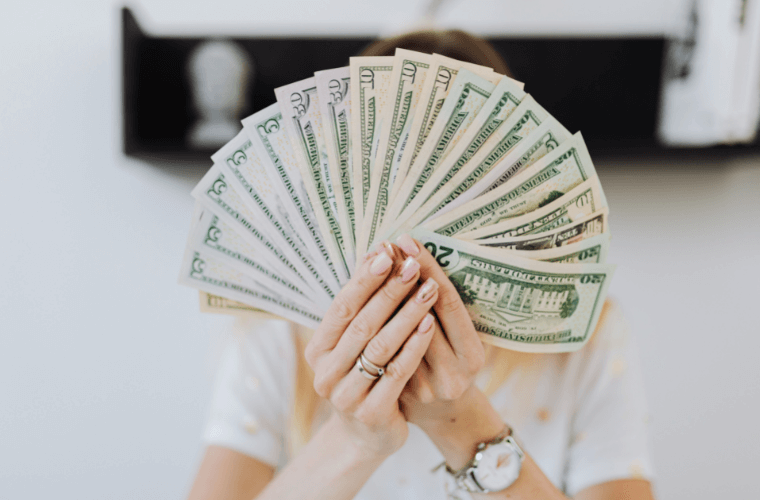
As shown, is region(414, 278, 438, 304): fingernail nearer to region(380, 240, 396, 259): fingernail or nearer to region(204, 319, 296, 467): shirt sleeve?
region(380, 240, 396, 259): fingernail

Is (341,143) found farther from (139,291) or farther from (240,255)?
(139,291)

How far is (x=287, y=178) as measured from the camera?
48 centimetres

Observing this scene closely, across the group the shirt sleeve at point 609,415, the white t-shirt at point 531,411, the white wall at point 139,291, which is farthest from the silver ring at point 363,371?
the white wall at point 139,291

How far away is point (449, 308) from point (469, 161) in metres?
0.15

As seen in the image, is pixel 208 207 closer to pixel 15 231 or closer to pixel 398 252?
pixel 398 252

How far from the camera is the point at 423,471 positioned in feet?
2.84

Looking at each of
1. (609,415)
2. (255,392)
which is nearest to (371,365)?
(255,392)

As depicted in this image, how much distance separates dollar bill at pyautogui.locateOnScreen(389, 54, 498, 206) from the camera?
0.45 m

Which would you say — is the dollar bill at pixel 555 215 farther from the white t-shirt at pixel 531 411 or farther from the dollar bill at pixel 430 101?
the white t-shirt at pixel 531 411

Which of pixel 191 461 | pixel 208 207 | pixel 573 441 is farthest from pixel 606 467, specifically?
pixel 191 461

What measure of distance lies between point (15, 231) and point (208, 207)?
3.29 feet

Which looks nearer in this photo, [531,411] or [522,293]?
[522,293]

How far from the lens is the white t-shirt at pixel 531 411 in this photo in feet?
2.69

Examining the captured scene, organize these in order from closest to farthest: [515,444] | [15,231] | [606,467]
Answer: [515,444] < [606,467] < [15,231]
